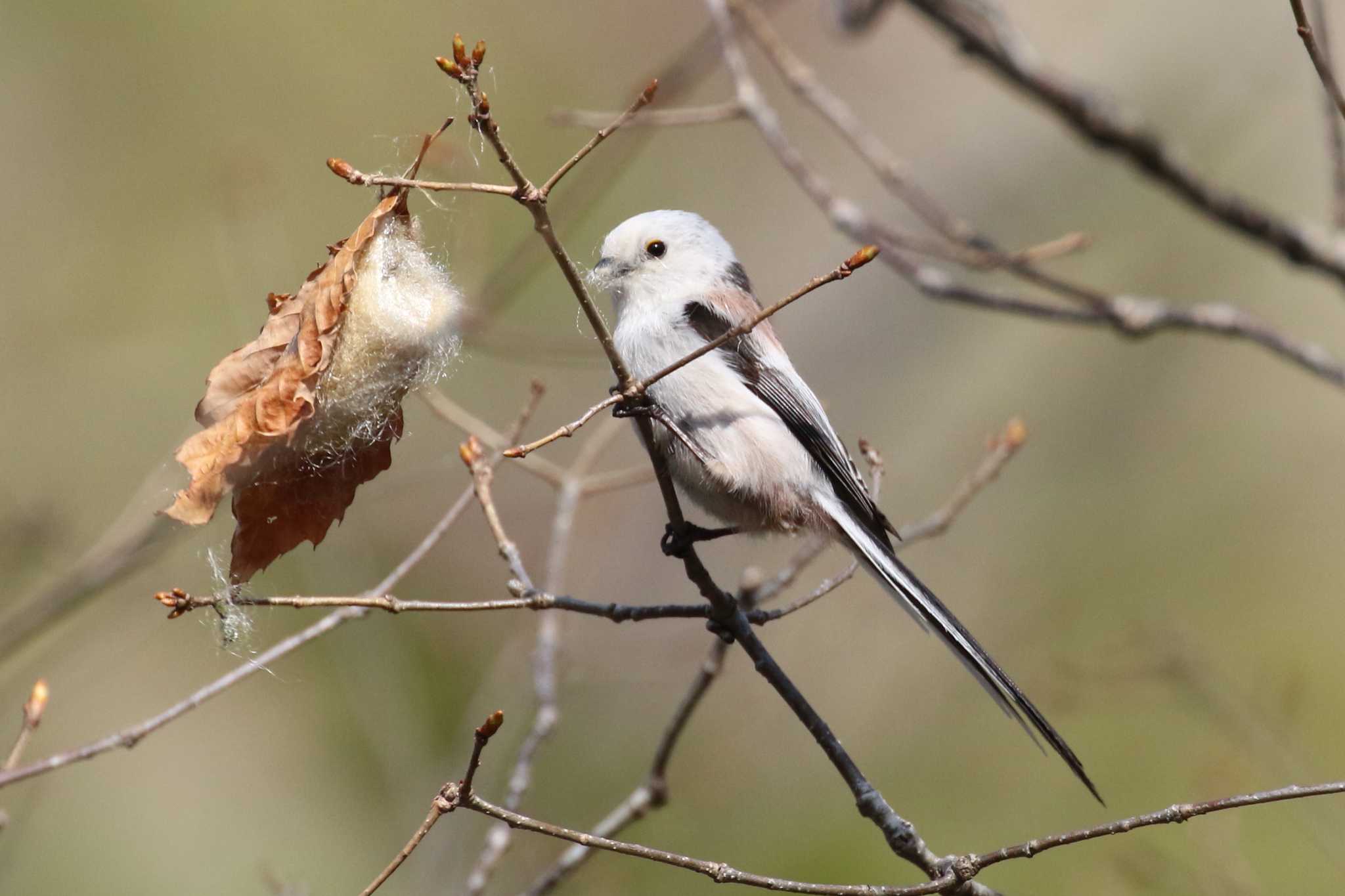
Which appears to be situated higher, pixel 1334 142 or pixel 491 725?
pixel 1334 142

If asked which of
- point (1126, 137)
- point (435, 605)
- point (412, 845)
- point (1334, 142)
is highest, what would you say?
point (1126, 137)

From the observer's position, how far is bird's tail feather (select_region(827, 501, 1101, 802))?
2.01m

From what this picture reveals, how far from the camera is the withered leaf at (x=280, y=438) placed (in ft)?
5.15

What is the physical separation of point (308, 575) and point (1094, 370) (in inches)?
177

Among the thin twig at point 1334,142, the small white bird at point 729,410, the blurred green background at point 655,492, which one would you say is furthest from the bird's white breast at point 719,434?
the thin twig at point 1334,142

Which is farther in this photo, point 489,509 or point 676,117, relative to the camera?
point 676,117

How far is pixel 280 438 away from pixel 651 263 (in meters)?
1.16

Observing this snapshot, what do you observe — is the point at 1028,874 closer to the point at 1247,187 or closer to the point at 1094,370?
the point at 1094,370

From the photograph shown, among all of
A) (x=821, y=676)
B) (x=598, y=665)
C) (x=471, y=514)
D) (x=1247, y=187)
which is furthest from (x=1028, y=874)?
(x=1247, y=187)

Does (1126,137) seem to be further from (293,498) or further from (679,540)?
(293,498)

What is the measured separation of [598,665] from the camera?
381cm

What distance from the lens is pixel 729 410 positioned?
2445 millimetres

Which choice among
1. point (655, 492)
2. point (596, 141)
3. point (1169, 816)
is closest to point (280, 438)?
point (596, 141)

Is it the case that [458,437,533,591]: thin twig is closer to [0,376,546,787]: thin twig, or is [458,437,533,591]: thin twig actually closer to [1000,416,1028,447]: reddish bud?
[0,376,546,787]: thin twig
